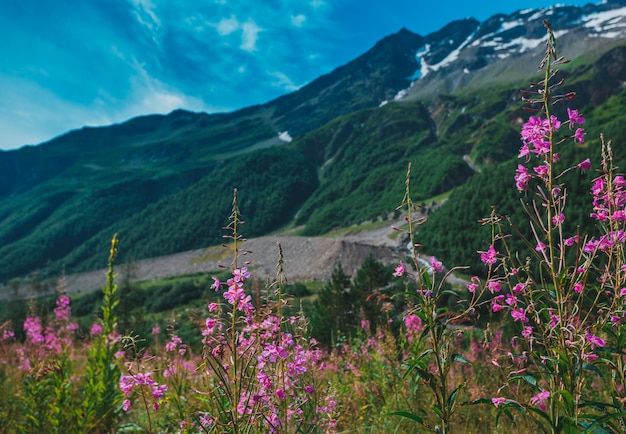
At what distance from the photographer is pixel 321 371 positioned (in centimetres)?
492

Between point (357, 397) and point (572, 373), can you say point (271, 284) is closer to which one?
point (572, 373)

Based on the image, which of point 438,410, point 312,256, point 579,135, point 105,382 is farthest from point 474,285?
point 312,256

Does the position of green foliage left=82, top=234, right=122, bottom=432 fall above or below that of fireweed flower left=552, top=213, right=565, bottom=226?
below

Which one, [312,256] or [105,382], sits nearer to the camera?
[105,382]

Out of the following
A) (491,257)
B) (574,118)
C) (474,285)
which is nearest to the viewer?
(574,118)

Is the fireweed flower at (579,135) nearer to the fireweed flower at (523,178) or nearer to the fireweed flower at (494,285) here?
the fireweed flower at (523,178)

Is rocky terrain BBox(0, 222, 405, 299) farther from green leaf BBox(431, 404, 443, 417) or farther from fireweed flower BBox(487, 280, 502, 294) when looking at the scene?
green leaf BBox(431, 404, 443, 417)

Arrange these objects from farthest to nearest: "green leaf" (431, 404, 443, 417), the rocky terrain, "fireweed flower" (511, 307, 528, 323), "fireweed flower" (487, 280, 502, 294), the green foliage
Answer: the rocky terrain, the green foliage, "fireweed flower" (511, 307, 528, 323), "fireweed flower" (487, 280, 502, 294), "green leaf" (431, 404, 443, 417)

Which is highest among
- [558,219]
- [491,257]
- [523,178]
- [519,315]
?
[523,178]

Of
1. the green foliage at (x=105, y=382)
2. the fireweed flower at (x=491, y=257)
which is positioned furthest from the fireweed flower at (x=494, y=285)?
the green foliage at (x=105, y=382)

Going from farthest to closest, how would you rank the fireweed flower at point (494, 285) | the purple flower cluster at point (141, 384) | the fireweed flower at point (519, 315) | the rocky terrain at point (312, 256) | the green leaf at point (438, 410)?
the rocky terrain at point (312, 256) < the fireweed flower at point (519, 315) < the fireweed flower at point (494, 285) < the purple flower cluster at point (141, 384) < the green leaf at point (438, 410)

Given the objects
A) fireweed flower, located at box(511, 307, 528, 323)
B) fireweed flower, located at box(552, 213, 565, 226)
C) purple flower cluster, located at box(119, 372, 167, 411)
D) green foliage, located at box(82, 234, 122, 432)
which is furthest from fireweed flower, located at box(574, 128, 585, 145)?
green foliage, located at box(82, 234, 122, 432)

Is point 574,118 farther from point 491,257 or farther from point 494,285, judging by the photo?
point 494,285

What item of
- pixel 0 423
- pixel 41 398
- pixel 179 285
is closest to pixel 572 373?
pixel 41 398
